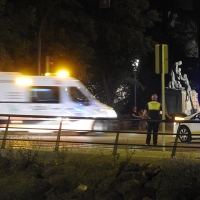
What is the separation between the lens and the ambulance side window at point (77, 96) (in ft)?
86.9

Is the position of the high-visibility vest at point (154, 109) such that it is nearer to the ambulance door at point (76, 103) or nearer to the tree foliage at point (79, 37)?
the ambulance door at point (76, 103)

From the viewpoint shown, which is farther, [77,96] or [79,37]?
[79,37]

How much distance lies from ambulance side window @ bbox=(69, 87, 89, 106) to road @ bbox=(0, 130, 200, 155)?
703 centimetres

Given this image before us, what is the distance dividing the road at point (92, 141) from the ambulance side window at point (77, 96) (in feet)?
23.1

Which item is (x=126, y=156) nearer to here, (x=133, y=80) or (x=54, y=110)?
(x=54, y=110)

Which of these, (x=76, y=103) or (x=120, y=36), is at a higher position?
(x=120, y=36)

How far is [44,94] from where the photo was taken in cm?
2638

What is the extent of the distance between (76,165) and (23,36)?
19.0 metres

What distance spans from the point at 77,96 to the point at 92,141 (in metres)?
8.05

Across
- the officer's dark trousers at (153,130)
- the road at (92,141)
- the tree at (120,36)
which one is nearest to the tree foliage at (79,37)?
the tree at (120,36)

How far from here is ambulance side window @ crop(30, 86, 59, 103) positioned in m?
26.2

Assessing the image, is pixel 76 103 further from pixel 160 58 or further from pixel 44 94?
pixel 160 58

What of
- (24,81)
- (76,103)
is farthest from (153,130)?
(24,81)

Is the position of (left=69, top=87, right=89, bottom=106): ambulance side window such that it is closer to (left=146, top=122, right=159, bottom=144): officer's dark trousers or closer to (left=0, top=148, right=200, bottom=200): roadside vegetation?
(left=146, top=122, right=159, bottom=144): officer's dark trousers
